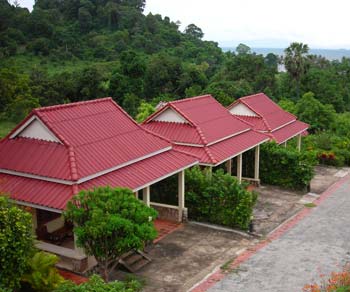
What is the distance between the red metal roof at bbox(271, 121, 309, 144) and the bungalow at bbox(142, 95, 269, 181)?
8.73 ft

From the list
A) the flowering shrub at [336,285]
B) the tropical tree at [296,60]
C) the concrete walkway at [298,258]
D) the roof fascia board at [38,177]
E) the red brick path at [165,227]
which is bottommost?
the concrete walkway at [298,258]

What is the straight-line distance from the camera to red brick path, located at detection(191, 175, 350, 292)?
1349cm

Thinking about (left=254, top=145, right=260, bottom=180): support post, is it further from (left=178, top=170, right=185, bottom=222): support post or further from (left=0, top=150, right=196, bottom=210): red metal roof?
(left=0, top=150, right=196, bottom=210): red metal roof

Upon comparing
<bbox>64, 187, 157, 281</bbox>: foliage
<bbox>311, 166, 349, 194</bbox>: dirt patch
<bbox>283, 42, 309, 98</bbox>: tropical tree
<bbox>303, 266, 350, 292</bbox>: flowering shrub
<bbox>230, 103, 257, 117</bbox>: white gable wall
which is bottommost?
<bbox>311, 166, 349, 194</bbox>: dirt patch

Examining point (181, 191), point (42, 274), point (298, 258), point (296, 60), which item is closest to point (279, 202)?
point (181, 191)

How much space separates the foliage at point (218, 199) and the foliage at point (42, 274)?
7964 mm

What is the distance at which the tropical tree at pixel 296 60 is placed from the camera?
157ft

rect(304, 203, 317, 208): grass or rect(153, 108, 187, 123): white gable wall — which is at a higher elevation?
rect(153, 108, 187, 123): white gable wall

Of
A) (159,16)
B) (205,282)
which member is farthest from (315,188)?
(159,16)

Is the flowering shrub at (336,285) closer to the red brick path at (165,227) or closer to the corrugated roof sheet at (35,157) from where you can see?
the red brick path at (165,227)

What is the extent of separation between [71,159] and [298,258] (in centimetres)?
796

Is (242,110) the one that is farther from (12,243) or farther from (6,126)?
(6,126)

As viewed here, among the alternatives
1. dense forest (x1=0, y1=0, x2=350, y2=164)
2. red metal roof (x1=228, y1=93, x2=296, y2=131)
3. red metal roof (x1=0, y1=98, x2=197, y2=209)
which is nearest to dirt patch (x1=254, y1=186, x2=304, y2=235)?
red metal roof (x1=228, y1=93, x2=296, y2=131)

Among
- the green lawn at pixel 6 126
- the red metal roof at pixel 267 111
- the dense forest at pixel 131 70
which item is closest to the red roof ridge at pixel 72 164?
the red metal roof at pixel 267 111
